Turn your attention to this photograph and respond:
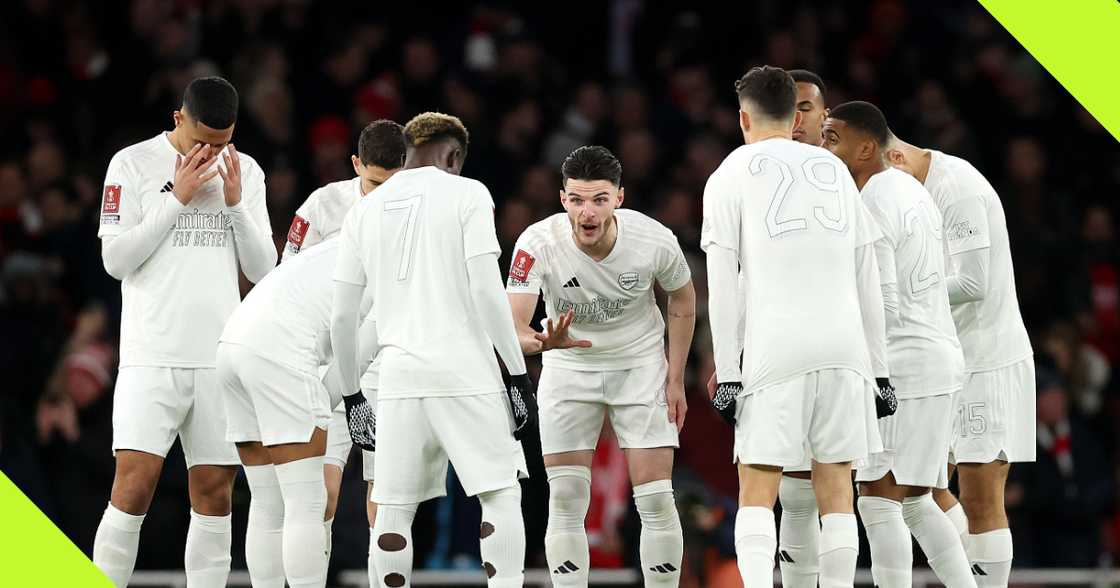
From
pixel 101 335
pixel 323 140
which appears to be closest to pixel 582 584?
pixel 101 335

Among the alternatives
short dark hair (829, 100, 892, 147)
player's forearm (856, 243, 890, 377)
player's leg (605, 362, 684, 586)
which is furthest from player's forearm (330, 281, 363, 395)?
short dark hair (829, 100, 892, 147)

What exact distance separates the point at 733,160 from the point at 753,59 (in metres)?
8.74

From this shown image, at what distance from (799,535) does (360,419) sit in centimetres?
212

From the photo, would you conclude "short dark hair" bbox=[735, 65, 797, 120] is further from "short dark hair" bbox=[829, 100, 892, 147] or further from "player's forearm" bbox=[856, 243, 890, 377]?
"short dark hair" bbox=[829, 100, 892, 147]

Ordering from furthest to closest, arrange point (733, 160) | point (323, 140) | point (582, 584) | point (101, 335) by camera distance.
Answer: point (323, 140), point (101, 335), point (582, 584), point (733, 160)

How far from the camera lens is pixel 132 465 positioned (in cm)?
661

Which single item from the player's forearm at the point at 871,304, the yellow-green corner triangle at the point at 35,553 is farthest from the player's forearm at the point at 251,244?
the player's forearm at the point at 871,304

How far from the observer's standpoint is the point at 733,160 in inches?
243

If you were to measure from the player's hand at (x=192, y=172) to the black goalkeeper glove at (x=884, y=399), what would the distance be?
3.08 m

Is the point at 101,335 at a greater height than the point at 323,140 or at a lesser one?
lesser

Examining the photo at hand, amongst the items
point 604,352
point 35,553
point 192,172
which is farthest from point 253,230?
point 35,553

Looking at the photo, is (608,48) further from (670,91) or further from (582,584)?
(582,584)

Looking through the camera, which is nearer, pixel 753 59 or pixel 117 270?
pixel 117 270

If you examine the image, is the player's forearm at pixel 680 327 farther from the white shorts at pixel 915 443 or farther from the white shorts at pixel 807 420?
the white shorts at pixel 807 420
